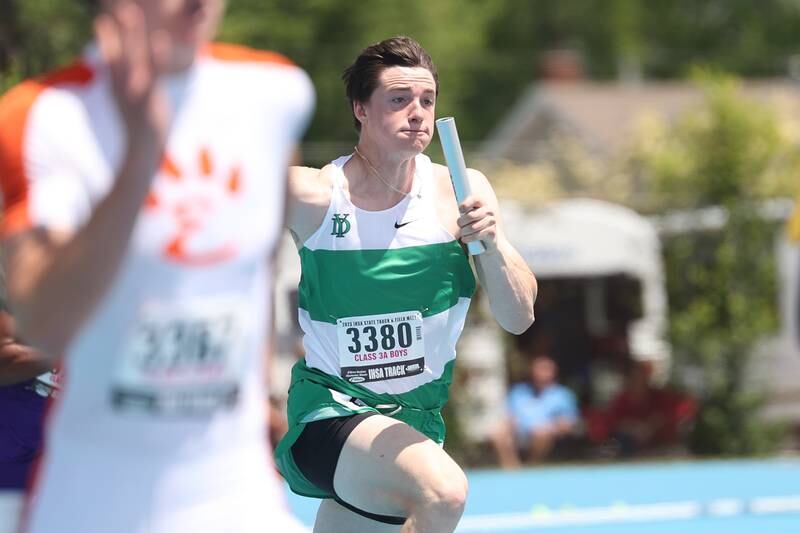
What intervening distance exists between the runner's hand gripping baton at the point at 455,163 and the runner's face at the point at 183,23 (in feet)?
5.70

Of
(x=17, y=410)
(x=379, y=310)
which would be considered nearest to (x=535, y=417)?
(x=379, y=310)

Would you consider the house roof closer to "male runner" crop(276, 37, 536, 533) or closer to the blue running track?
the blue running track

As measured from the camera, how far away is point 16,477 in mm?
4004

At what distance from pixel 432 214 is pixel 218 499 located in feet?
7.42

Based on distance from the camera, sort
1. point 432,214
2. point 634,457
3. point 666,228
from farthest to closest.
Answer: point 666,228 → point 634,457 → point 432,214

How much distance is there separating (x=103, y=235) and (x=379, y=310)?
2.43 meters

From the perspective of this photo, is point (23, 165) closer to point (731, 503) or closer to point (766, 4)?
point (731, 503)

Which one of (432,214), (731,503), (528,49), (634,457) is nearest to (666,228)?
(634,457)

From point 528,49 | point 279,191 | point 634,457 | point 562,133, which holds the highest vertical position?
point 528,49

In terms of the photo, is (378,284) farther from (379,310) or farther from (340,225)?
(340,225)

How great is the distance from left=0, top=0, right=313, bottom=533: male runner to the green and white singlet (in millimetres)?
2005

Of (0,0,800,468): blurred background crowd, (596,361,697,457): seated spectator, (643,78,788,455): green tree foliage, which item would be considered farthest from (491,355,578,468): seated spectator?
(643,78,788,455): green tree foliage

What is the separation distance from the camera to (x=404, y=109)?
471 cm

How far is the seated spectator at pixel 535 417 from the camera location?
636 inches
